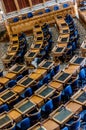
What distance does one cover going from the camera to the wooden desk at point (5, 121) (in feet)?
34.4

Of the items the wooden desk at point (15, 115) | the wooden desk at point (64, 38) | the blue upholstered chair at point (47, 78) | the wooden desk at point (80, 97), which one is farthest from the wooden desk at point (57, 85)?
the wooden desk at point (64, 38)

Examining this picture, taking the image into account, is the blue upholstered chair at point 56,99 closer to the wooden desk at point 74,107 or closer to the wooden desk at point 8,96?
the wooden desk at point 74,107

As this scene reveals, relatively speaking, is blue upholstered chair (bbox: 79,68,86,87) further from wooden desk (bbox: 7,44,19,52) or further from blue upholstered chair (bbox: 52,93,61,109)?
wooden desk (bbox: 7,44,19,52)

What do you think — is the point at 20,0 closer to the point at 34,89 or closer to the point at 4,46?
the point at 4,46

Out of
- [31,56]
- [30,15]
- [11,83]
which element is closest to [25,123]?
[11,83]

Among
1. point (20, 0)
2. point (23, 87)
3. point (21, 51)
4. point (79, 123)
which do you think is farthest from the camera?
point (20, 0)

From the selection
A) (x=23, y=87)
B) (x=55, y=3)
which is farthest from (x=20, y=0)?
(x=23, y=87)

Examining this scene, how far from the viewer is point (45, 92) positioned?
11914 mm

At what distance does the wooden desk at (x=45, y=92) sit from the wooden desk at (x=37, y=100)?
131mm

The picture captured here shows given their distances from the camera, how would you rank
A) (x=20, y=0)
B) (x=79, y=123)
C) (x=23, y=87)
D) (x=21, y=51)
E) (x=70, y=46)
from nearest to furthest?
(x=79, y=123) < (x=23, y=87) < (x=70, y=46) < (x=21, y=51) < (x=20, y=0)

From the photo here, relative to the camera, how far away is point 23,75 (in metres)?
14.7

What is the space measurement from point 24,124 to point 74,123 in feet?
6.26

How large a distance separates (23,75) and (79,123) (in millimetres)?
5431

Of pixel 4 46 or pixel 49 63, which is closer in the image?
pixel 49 63
